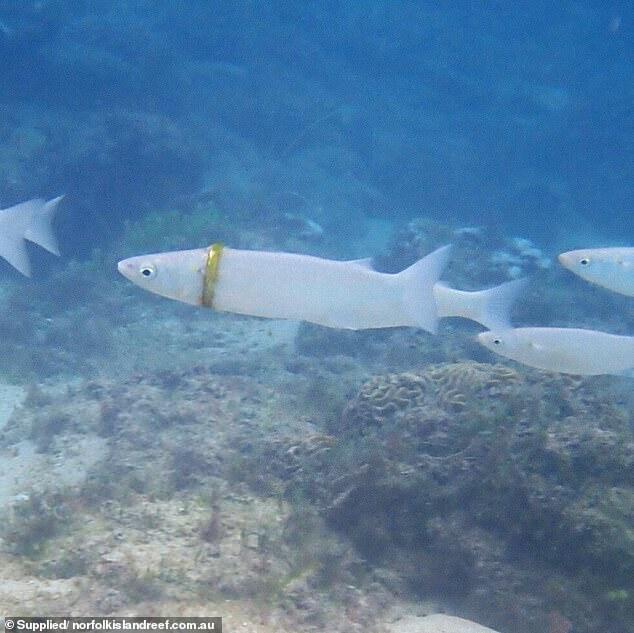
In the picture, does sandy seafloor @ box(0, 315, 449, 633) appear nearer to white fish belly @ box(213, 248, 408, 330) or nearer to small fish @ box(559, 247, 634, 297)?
white fish belly @ box(213, 248, 408, 330)

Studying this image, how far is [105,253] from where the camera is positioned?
15.4 meters

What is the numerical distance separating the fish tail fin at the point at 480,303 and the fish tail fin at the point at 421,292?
0.74 metres

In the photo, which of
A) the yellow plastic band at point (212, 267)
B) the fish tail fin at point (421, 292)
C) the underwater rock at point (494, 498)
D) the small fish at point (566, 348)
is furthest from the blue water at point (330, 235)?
the yellow plastic band at point (212, 267)

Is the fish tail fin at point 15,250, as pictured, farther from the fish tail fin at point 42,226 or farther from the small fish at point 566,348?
the small fish at point 566,348

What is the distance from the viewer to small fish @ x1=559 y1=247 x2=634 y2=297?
5.17 meters

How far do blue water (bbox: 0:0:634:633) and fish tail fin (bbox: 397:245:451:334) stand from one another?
2.18m

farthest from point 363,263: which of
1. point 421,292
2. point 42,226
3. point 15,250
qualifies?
point 42,226

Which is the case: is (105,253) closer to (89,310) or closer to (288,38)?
(89,310)

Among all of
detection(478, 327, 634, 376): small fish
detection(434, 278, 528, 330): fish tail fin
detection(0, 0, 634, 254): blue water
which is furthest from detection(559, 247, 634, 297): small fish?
detection(0, 0, 634, 254): blue water

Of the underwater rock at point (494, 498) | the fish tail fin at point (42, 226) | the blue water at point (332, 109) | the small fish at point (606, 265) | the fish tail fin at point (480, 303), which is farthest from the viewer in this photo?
the blue water at point (332, 109)

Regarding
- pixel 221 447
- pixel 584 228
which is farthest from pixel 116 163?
pixel 584 228

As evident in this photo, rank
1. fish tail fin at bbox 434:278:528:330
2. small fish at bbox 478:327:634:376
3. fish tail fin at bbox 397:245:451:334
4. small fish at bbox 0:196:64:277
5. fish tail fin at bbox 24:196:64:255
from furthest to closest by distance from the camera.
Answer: fish tail fin at bbox 24:196:64:255 → small fish at bbox 0:196:64:277 → small fish at bbox 478:327:634:376 → fish tail fin at bbox 434:278:528:330 → fish tail fin at bbox 397:245:451:334

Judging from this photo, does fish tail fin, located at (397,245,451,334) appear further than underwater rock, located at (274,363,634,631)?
No

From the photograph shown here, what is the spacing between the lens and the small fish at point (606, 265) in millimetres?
5172
